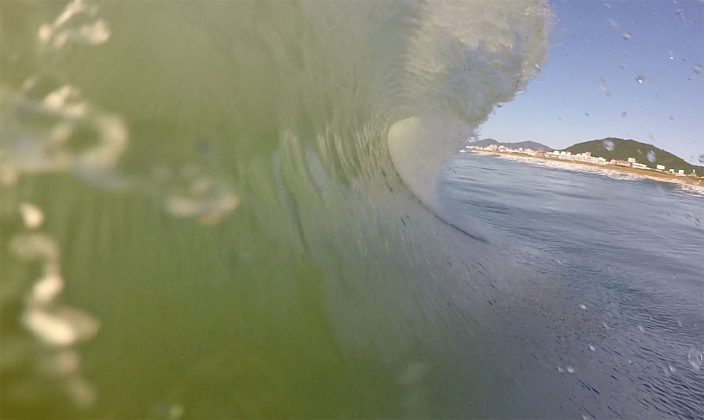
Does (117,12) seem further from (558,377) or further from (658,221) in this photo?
(658,221)

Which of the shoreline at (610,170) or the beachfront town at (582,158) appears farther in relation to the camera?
the shoreline at (610,170)

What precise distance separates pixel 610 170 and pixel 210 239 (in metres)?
13.2

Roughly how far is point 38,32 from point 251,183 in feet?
2.39

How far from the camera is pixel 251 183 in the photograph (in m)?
1.86

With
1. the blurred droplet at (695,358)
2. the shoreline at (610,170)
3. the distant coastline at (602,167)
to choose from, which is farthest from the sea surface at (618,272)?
the shoreline at (610,170)

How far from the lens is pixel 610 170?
13.1m

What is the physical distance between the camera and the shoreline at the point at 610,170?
1115cm

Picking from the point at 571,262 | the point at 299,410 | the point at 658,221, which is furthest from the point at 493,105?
the point at 658,221

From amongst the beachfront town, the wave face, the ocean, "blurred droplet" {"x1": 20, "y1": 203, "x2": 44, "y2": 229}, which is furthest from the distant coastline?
"blurred droplet" {"x1": 20, "y1": 203, "x2": 44, "y2": 229}

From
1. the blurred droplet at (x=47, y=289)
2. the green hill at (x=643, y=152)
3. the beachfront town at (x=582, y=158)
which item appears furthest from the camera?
the beachfront town at (x=582, y=158)

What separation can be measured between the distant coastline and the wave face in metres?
6.59

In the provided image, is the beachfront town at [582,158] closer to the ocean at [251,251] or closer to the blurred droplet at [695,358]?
the blurred droplet at [695,358]

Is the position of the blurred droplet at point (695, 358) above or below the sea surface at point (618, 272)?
below

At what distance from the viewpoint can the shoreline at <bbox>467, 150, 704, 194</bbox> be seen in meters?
11.1
